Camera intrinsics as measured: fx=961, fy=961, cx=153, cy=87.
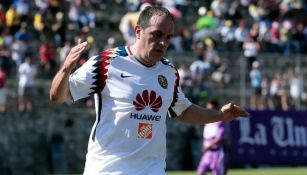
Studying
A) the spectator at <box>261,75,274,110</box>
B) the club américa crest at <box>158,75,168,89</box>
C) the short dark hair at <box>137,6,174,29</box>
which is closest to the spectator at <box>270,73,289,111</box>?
the spectator at <box>261,75,274,110</box>

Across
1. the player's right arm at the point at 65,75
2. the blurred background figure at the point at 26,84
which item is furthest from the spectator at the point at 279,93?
the player's right arm at the point at 65,75

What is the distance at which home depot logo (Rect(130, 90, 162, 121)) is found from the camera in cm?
768

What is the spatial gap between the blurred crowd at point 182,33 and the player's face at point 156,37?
16719 mm

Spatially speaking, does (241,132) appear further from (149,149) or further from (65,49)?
(149,149)

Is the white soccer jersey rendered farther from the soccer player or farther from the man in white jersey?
the soccer player

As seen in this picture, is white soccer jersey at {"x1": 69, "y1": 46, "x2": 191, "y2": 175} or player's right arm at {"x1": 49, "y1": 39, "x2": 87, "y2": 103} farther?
white soccer jersey at {"x1": 69, "y1": 46, "x2": 191, "y2": 175}

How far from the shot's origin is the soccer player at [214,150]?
1803cm

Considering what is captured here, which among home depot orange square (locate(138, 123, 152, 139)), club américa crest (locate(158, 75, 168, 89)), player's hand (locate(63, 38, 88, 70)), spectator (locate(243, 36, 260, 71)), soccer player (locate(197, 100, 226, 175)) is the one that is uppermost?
spectator (locate(243, 36, 260, 71))

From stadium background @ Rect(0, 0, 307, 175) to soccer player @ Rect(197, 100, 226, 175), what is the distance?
23.6 feet

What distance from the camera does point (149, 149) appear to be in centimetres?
772

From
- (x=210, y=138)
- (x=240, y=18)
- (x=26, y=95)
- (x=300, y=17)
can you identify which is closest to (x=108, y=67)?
(x=210, y=138)

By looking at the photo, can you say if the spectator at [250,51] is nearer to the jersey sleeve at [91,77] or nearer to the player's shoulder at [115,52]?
the player's shoulder at [115,52]

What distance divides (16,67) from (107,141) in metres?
17.9

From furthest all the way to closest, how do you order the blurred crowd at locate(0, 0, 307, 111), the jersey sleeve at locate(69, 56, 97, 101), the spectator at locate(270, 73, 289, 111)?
the spectator at locate(270, 73, 289, 111) → the blurred crowd at locate(0, 0, 307, 111) → the jersey sleeve at locate(69, 56, 97, 101)
